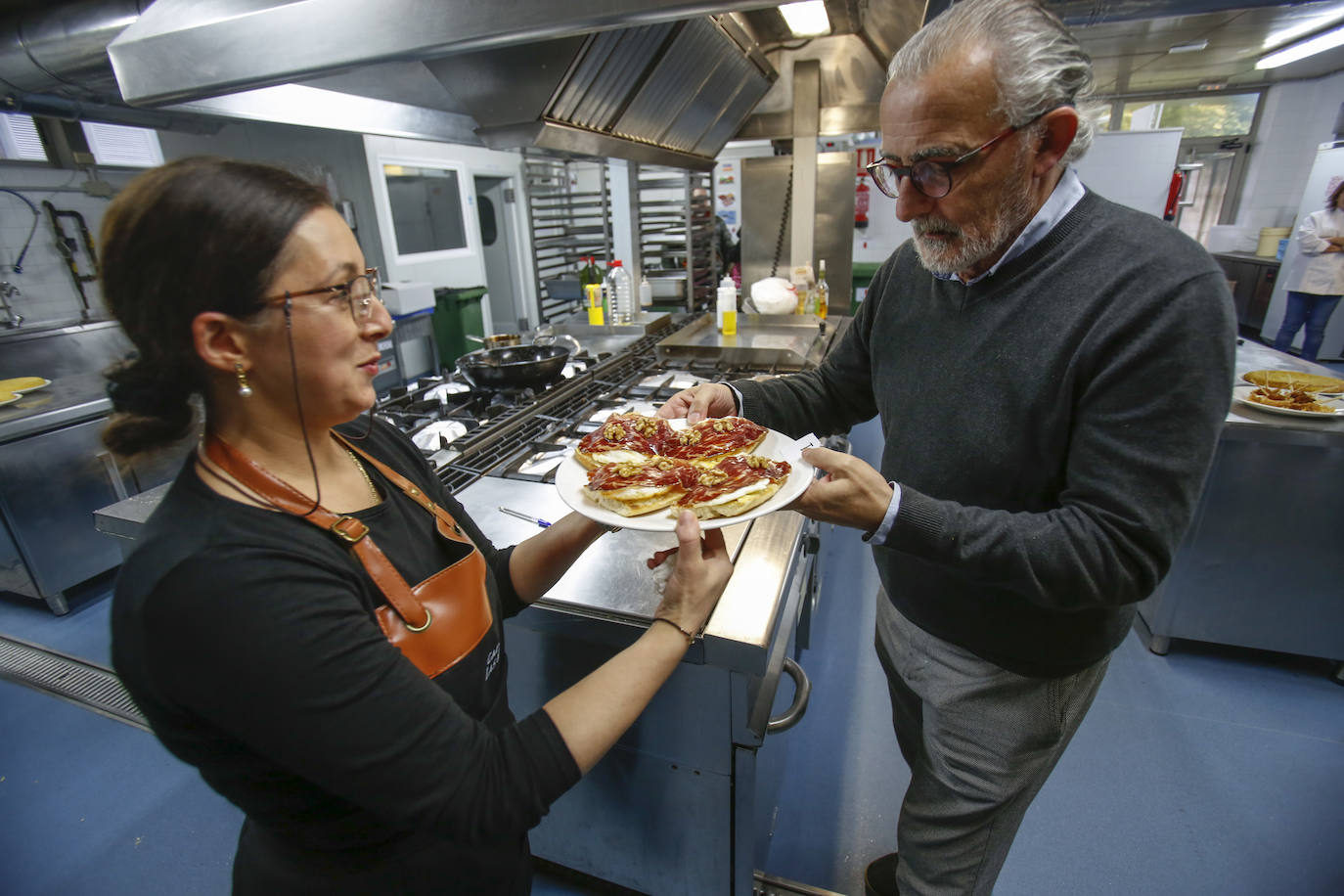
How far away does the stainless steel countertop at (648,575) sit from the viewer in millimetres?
1220

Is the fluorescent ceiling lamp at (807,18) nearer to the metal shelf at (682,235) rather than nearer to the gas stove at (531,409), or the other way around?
the metal shelf at (682,235)

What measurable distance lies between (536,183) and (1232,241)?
32.6 ft

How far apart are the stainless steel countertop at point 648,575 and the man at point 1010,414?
0.28 m

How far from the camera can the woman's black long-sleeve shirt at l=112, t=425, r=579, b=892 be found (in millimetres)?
676

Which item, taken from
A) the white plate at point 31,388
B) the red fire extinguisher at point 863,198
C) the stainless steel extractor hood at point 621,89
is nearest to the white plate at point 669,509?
the stainless steel extractor hood at point 621,89

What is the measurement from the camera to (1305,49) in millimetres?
6434

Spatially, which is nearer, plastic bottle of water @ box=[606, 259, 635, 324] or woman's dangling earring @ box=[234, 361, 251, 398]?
woman's dangling earring @ box=[234, 361, 251, 398]

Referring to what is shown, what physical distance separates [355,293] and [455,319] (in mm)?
6613

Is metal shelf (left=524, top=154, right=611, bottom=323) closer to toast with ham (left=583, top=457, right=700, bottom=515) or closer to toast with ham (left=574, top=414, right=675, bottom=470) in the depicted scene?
toast with ham (left=574, top=414, right=675, bottom=470)

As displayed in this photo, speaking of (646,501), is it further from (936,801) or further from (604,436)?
(936,801)

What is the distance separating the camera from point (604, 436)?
1.50 m

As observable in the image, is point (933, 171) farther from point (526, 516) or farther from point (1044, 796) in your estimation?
point (1044, 796)

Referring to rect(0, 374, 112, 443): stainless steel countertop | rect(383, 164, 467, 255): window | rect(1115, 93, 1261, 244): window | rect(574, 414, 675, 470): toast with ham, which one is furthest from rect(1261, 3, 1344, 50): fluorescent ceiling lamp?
rect(0, 374, 112, 443): stainless steel countertop

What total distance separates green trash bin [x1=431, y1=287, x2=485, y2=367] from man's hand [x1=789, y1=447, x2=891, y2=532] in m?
6.41
